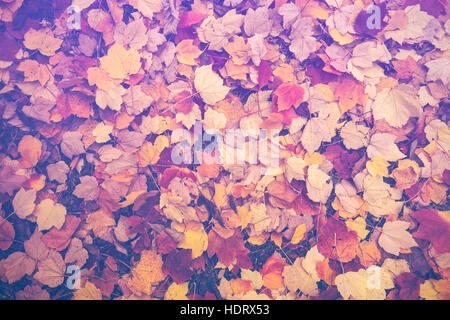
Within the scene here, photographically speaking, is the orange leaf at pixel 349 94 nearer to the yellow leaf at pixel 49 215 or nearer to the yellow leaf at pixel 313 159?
the yellow leaf at pixel 313 159

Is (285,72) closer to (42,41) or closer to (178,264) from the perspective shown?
(178,264)

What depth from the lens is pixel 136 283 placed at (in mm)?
1158

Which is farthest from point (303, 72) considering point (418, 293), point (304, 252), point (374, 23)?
point (418, 293)

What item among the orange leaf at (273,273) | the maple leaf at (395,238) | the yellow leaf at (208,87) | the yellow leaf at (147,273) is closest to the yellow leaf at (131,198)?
the yellow leaf at (147,273)

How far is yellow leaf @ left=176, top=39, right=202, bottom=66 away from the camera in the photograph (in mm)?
1166

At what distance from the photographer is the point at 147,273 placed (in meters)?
1.16

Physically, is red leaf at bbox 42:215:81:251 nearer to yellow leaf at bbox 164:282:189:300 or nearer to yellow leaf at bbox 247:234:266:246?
yellow leaf at bbox 164:282:189:300

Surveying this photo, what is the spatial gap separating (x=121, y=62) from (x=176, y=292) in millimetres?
944

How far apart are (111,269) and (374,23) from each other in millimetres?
1432

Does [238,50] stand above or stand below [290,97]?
above

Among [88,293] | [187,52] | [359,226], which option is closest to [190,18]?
[187,52]

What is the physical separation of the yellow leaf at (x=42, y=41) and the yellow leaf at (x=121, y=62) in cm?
24

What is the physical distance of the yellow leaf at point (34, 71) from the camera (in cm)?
120

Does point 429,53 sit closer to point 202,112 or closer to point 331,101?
point 331,101
